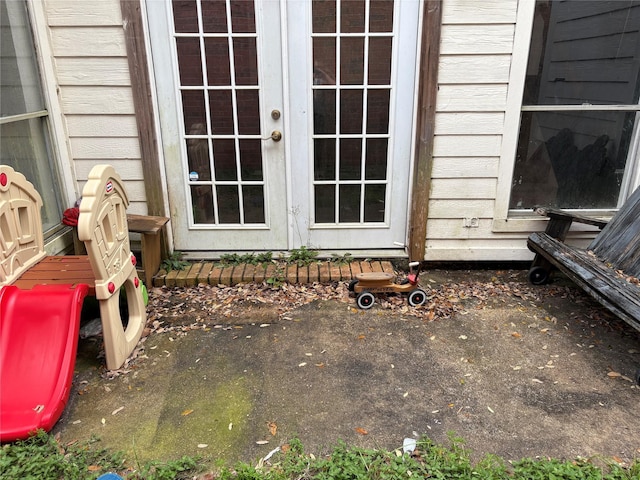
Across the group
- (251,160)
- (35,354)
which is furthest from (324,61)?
(35,354)

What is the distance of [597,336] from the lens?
A: 113 inches

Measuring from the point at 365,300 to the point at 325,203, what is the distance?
93 cm

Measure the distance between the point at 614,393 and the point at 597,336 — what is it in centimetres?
59

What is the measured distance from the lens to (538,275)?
351 centimetres

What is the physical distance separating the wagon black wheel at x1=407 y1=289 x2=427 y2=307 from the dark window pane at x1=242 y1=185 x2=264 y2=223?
1372 millimetres

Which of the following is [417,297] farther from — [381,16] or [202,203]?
[381,16]

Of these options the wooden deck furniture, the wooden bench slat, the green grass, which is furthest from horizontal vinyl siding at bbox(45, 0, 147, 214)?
the wooden bench slat

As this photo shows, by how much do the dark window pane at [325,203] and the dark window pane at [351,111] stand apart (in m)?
0.48

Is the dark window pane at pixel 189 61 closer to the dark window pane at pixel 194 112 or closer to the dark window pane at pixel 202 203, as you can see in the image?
the dark window pane at pixel 194 112

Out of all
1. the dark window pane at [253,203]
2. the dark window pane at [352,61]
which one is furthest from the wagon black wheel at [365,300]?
the dark window pane at [352,61]

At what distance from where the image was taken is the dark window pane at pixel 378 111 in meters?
3.39

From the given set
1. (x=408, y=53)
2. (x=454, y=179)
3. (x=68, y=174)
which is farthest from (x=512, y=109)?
(x=68, y=174)

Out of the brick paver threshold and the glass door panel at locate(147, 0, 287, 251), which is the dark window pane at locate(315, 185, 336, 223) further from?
the brick paver threshold

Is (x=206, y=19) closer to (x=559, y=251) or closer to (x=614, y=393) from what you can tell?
(x=559, y=251)
